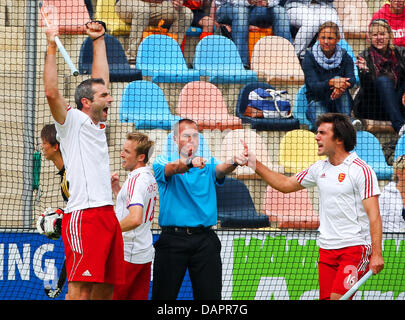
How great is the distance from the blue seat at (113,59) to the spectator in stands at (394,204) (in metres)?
3.42

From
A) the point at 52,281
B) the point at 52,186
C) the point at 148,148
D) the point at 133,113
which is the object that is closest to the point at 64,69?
the point at 133,113

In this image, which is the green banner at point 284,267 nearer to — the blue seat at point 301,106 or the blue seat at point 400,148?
the blue seat at point 400,148

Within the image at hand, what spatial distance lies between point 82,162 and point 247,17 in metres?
5.44

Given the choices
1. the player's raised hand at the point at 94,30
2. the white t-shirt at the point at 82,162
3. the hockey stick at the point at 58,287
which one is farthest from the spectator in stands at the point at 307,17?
the white t-shirt at the point at 82,162

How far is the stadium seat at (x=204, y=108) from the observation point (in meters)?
8.81

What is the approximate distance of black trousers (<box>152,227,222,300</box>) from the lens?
5.55 meters

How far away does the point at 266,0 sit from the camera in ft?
32.6

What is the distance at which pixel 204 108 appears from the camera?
8.90 metres

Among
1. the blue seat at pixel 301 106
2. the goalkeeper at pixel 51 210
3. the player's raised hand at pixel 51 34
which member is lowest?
the goalkeeper at pixel 51 210

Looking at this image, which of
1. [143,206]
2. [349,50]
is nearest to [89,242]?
[143,206]

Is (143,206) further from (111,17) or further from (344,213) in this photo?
(111,17)

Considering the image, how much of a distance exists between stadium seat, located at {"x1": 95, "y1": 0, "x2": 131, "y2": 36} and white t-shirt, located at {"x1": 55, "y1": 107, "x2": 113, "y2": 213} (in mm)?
4871

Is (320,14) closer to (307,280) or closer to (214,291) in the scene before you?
(307,280)

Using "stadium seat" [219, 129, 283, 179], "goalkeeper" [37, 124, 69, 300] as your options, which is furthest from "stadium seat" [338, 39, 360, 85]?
"goalkeeper" [37, 124, 69, 300]
